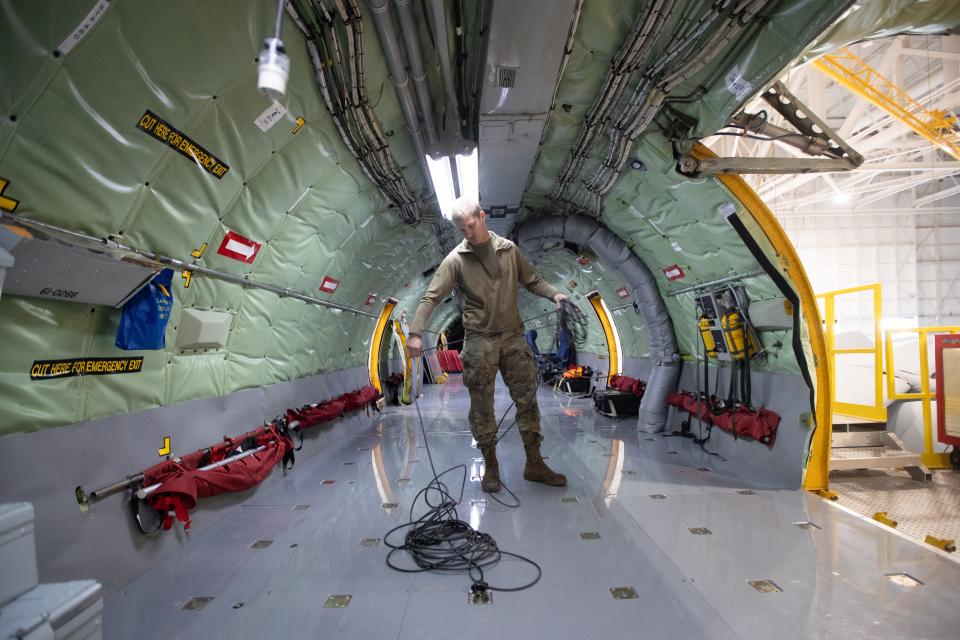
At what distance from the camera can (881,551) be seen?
300cm

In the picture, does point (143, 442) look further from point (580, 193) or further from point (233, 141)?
point (580, 193)

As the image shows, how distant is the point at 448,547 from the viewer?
3219 millimetres

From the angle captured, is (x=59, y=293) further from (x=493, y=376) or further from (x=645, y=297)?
(x=645, y=297)

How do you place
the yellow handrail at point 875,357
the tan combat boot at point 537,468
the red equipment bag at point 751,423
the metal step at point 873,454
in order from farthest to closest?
the yellow handrail at point 875,357
the metal step at point 873,454
the red equipment bag at point 751,423
the tan combat boot at point 537,468

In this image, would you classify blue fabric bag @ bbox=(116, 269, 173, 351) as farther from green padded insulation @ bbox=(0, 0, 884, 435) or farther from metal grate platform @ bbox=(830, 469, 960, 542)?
metal grate platform @ bbox=(830, 469, 960, 542)

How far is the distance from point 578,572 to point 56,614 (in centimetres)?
255

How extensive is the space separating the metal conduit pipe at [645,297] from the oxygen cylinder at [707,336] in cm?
101

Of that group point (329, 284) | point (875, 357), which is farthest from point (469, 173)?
point (875, 357)

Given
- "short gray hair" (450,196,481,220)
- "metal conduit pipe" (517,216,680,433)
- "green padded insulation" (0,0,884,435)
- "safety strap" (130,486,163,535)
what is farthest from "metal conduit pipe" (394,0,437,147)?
"safety strap" (130,486,163,535)

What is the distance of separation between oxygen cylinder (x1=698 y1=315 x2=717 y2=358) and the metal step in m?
1.70

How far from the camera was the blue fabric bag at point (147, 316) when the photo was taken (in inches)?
112

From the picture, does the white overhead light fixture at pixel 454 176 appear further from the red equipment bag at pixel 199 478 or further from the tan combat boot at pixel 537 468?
the red equipment bag at pixel 199 478

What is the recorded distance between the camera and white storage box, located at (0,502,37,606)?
1.54 metres

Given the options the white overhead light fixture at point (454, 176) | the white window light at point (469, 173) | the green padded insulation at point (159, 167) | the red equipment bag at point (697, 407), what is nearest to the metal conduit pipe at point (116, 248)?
the green padded insulation at point (159, 167)
